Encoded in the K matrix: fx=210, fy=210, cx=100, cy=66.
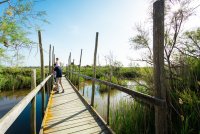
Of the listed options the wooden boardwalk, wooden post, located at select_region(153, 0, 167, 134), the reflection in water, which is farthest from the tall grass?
the reflection in water

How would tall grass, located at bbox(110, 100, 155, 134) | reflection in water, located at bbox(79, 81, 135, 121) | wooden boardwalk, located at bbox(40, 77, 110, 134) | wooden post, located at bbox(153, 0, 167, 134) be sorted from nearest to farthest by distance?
wooden post, located at bbox(153, 0, 167, 134) → tall grass, located at bbox(110, 100, 155, 134) → wooden boardwalk, located at bbox(40, 77, 110, 134) → reflection in water, located at bbox(79, 81, 135, 121)

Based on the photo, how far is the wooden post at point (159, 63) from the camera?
7.87 ft

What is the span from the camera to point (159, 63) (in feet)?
7.97

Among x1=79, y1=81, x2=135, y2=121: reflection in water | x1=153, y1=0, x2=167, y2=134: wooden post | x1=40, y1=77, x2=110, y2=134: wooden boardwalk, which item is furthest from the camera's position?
x1=79, y1=81, x2=135, y2=121: reflection in water

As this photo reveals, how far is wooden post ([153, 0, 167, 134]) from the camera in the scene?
7.87ft

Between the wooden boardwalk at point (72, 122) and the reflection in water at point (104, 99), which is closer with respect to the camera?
the wooden boardwalk at point (72, 122)

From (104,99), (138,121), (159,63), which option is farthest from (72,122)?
(104,99)

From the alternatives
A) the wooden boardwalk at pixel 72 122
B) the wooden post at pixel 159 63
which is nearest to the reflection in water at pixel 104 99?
the wooden boardwalk at pixel 72 122

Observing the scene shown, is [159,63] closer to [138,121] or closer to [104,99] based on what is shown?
[138,121]

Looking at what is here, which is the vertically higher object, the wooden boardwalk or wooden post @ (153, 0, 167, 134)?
wooden post @ (153, 0, 167, 134)

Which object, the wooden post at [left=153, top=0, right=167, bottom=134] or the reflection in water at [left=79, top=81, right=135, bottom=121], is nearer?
the wooden post at [left=153, top=0, right=167, bottom=134]

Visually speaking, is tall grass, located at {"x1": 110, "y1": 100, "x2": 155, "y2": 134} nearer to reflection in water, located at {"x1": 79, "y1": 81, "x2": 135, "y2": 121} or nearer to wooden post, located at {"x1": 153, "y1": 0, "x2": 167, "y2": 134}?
wooden post, located at {"x1": 153, "y1": 0, "x2": 167, "y2": 134}

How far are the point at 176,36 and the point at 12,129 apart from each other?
6.85 metres

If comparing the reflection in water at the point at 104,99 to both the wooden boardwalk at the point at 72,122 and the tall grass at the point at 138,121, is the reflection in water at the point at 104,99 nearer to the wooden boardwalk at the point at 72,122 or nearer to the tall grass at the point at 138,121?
the wooden boardwalk at the point at 72,122
